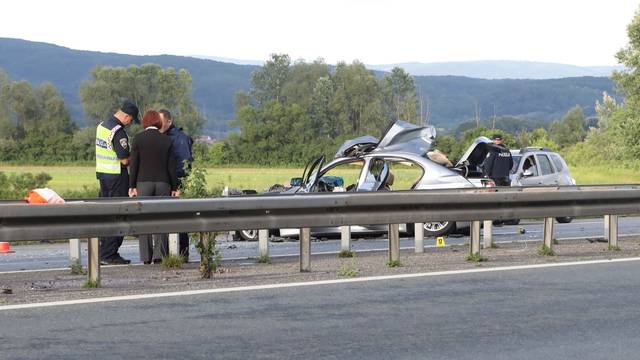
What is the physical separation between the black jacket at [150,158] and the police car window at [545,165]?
41.8 ft

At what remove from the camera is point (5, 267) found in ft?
45.3

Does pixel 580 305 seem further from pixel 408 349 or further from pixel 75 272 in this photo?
pixel 75 272

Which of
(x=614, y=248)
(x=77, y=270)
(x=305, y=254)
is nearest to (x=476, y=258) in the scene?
(x=305, y=254)

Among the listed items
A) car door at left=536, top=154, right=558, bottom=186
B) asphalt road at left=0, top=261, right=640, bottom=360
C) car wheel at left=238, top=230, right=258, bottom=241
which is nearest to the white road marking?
asphalt road at left=0, top=261, right=640, bottom=360

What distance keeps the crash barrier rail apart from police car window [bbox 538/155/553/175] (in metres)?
9.78

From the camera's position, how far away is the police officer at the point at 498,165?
72.9 feet

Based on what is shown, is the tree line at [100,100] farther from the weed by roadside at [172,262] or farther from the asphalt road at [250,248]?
the weed by roadside at [172,262]

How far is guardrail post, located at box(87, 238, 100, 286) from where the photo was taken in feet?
34.5

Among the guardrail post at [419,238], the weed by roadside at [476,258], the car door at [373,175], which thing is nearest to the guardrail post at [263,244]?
the guardrail post at [419,238]

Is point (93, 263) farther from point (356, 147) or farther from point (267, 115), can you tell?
point (267, 115)

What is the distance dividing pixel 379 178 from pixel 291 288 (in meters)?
8.09

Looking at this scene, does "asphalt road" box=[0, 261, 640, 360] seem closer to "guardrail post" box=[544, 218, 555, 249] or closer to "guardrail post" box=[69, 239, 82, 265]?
"guardrail post" box=[544, 218, 555, 249]

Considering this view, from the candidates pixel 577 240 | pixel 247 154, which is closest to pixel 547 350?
pixel 577 240

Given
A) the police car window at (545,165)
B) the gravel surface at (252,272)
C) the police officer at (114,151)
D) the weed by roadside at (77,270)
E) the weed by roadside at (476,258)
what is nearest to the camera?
the gravel surface at (252,272)
